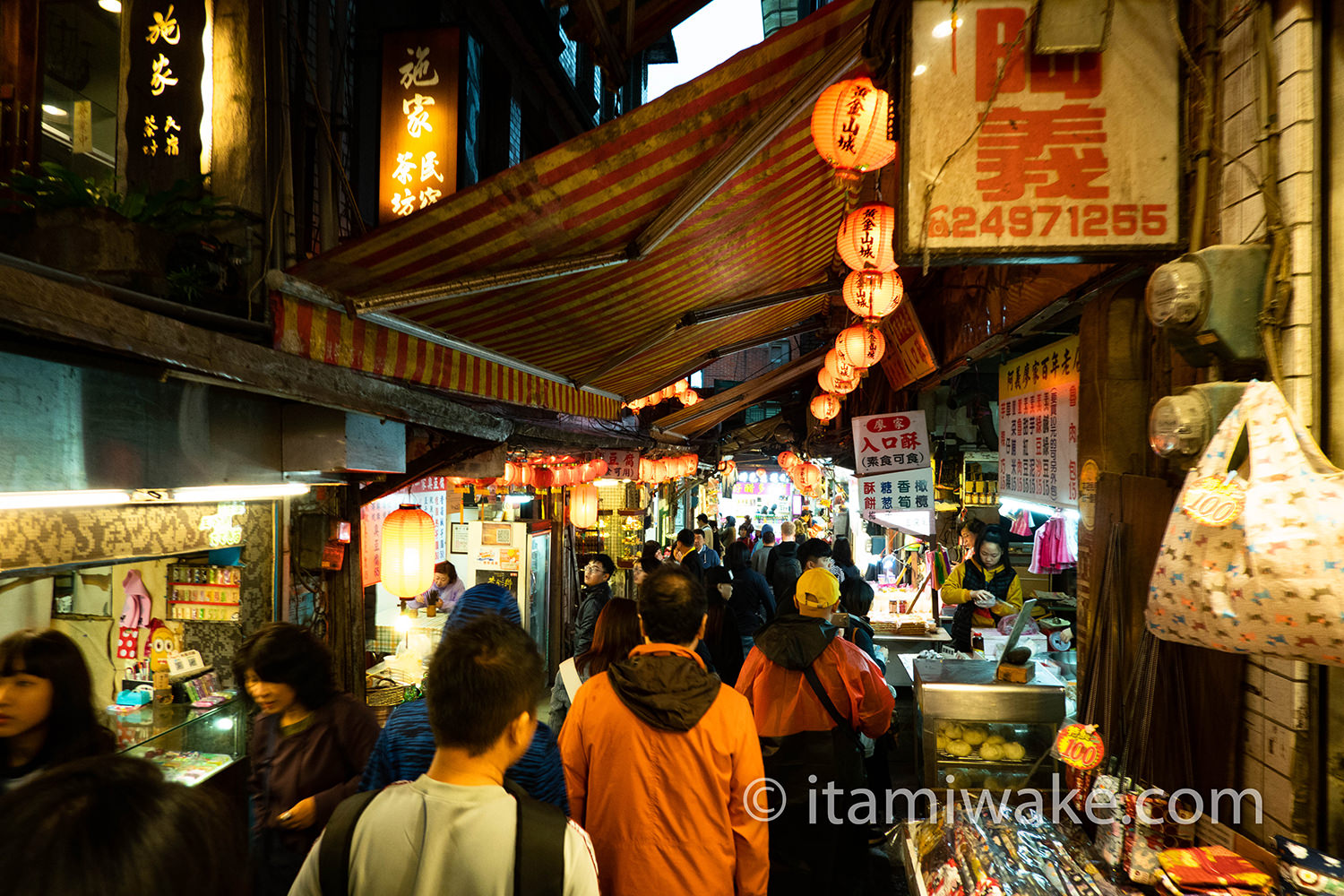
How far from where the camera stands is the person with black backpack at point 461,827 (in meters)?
1.84

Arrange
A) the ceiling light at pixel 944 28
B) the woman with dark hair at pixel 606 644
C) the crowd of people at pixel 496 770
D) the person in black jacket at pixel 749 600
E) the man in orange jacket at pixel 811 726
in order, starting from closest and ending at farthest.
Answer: the crowd of people at pixel 496 770
the ceiling light at pixel 944 28
the woman with dark hair at pixel 606 644
the man in orange jacket at pixel 811 726
the person in black jacket at pixel 749 600

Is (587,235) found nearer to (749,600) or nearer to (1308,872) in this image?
(1308,872)

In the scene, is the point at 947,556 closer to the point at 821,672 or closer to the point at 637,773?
the point at 821,672

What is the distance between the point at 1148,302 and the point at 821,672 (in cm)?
287

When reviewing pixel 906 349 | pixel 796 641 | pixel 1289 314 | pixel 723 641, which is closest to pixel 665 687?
pixel 796 641

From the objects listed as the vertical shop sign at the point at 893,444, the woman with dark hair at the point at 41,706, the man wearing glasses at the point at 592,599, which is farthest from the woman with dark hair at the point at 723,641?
the woman with dark hair at the point at 41,706

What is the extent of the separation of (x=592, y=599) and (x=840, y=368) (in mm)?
4018

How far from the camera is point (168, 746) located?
14.9 ft

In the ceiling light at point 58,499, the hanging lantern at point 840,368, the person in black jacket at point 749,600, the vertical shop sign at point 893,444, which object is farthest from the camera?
the person in black jacket at point 749,600

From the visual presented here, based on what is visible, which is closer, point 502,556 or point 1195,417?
point 1195,417

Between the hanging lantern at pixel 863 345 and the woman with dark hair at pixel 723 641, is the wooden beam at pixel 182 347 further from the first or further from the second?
the hanging lantern at pixel 863 345

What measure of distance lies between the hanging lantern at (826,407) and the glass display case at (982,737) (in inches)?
304

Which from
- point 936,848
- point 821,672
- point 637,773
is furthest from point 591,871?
point 821,672

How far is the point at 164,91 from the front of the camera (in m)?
4.66
